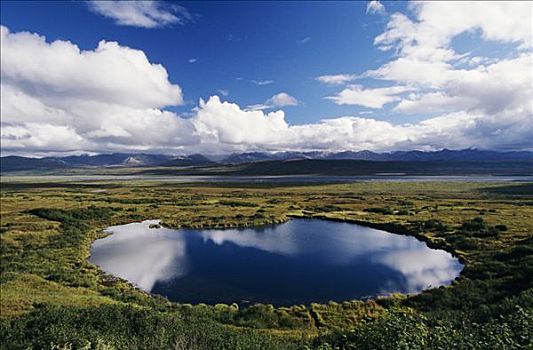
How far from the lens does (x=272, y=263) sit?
55.5 meters

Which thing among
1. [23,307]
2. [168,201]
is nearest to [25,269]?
[23,307]

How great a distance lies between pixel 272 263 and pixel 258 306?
19903mm

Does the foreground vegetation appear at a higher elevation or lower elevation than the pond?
higher

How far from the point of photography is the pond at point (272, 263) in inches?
1683

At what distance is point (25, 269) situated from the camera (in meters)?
47.0

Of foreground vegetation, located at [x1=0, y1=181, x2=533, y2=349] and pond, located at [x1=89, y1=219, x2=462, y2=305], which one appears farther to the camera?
pond, located at [x1=89, y1=219, x2=462, y2=305]

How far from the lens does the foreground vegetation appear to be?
16.3 m

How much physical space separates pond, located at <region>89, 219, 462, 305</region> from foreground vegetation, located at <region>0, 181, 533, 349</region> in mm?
3470

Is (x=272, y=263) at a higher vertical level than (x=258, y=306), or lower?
lower

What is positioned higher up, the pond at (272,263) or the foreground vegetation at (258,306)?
the foreground vegetation at (258,306)

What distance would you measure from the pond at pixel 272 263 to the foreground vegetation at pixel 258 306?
11.4 ft

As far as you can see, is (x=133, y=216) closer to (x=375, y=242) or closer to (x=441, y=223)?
(x=375, y=242)

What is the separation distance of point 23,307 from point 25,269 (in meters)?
16.8

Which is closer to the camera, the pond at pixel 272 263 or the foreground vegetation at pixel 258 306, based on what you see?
the foreground vegetation at pixel 258 306
